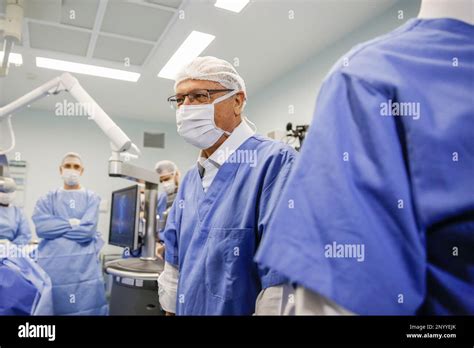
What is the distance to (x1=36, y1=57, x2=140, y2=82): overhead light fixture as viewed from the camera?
2.48 metres

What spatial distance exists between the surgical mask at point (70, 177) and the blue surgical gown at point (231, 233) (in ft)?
6.59

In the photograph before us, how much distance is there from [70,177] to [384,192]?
2.71m

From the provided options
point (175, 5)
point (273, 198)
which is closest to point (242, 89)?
point (273, 198)

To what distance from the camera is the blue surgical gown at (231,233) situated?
0.76 metres

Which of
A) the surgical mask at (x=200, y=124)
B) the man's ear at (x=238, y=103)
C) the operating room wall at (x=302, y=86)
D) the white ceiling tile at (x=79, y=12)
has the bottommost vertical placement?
the surgical mask at (x=200, y=124)

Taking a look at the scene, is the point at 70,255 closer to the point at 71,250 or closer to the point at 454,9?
the point at 71,250

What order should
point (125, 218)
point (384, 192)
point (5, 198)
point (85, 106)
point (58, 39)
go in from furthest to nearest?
1. point (58, 39)
2. point (5, 198)
3. point (125, 218)
4. point (85, 106)
5. point (384, 192)

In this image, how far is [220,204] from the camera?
857 mm

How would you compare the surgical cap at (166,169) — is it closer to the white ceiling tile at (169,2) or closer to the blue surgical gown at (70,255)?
the blue surgical gown at (70,255)

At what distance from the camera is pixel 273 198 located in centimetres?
75

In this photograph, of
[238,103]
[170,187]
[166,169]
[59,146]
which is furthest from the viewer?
[59,146]
